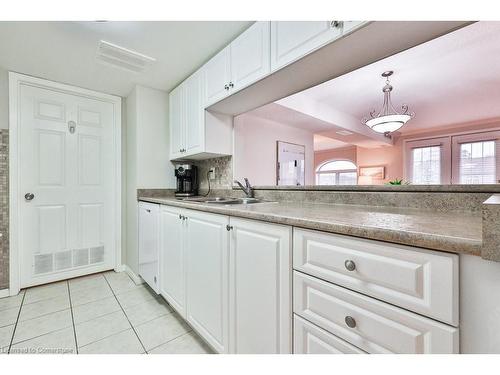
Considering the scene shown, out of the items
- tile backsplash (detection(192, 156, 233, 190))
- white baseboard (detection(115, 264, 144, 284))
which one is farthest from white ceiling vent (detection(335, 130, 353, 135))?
white baseboard (detection(115, 264, 144, 284))

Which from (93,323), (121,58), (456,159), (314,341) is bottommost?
(93,323)

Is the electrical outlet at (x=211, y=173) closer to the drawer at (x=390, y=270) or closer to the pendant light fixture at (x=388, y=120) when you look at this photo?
the drawer at (x=390, y=270)

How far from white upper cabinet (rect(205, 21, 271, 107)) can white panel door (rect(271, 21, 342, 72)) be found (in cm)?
6

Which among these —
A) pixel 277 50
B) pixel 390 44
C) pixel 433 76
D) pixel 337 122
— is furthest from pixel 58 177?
pixel 433 76

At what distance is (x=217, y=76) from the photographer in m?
1.78

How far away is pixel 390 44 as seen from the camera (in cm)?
107

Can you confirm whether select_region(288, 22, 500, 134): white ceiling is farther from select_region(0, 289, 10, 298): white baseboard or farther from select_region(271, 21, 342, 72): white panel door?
select_region(0, 289, 10, 298): white baseboard

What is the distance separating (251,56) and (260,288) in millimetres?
1367

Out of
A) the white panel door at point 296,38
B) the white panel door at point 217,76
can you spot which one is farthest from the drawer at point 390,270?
the white panel door at point 217,76

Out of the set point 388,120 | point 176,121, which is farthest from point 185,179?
point 388,120

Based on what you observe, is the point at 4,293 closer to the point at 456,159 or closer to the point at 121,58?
the point at 121,58
